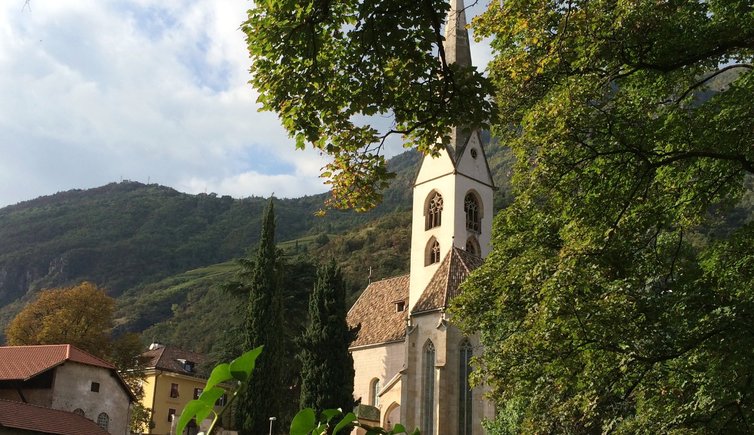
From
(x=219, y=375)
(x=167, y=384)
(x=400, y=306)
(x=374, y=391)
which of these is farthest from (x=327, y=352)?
(x=219, y=375)

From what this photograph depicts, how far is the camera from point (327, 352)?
3588 cm

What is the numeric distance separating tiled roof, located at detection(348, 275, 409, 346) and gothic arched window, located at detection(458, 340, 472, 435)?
843cm

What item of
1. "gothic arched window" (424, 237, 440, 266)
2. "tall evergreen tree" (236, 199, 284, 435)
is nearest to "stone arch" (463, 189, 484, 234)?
"gothic arched window" (424, 237, 440, 266)

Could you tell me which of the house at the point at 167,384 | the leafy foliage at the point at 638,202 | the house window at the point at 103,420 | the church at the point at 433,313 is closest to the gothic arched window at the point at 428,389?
the church at the point at 433,313

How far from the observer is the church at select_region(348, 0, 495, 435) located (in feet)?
112

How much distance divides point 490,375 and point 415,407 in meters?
20.7

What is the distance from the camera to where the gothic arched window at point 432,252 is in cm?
4325

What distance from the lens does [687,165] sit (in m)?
12.3

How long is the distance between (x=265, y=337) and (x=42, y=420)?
11.1m

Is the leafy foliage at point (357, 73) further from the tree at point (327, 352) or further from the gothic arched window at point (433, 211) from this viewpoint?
the gothic arched window at point (433, 211)

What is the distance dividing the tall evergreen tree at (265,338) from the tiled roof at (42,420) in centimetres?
657

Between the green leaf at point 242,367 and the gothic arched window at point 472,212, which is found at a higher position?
the gothic arched window at point 472,212

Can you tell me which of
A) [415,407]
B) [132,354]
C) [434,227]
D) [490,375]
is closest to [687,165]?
[490,375]

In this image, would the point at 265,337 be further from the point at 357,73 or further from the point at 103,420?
the point at 357,73
